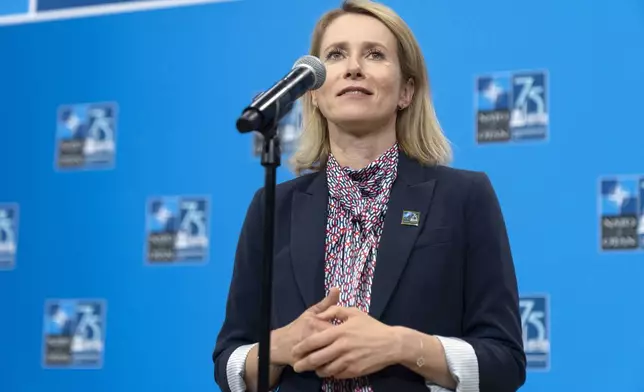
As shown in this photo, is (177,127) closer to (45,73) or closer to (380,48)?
(45,73)

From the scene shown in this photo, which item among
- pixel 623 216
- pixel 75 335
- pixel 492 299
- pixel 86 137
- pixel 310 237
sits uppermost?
pixel 86 137

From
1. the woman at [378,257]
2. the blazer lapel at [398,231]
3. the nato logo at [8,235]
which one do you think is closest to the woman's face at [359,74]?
the woman at [378,257]

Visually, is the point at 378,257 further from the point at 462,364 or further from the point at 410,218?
the point at 462,364

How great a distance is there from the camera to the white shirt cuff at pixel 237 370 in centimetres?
173

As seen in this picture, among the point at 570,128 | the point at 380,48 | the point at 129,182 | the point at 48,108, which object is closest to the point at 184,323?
the point at 129,182

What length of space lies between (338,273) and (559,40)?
5.03ft

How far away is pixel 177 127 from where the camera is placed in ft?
11.3

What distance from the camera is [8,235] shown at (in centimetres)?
366

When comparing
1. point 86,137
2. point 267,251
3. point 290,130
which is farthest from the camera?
point 86,137

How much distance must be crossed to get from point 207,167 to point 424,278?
1788 millimetres

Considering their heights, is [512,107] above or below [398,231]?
above

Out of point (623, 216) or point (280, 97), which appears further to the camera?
point (623, 216)

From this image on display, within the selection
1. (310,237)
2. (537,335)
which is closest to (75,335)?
(537,335)

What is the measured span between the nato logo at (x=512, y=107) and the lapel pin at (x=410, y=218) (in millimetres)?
1298
